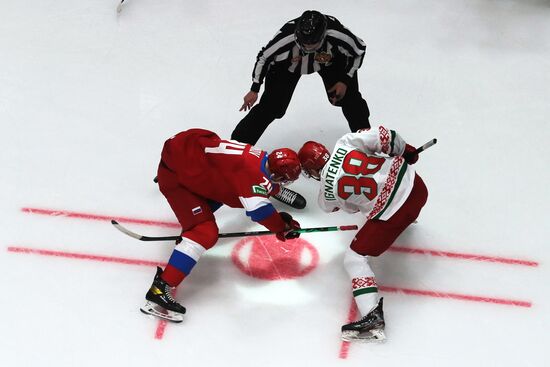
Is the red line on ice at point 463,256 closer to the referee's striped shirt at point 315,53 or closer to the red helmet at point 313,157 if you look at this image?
the red helmet at point 313,157

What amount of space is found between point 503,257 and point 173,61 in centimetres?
266

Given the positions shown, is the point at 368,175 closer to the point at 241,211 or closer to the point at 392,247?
the point at 392,247

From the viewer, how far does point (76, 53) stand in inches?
244

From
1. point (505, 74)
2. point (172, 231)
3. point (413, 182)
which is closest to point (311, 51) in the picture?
point (413, 182)

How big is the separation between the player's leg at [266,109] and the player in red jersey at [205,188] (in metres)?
0.49

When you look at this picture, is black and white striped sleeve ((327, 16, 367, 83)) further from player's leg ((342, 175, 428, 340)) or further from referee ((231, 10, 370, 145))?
player's leg ((342, 175, 428, 340))

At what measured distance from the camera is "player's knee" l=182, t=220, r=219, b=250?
187 inches

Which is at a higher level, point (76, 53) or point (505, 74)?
point (505, 74)

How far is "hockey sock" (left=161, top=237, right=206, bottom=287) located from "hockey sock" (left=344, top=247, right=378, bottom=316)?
86 centimetres

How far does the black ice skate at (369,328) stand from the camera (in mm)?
4590

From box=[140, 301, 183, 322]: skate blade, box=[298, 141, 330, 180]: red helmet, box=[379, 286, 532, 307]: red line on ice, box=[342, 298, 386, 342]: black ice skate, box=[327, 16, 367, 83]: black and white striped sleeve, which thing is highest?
box=[327, 16, 367, 83]: black and white striped sleeve

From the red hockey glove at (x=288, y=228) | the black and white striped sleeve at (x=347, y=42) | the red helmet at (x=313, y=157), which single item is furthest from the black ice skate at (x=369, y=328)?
the black and white striped sleeve at (x=347, y=42)

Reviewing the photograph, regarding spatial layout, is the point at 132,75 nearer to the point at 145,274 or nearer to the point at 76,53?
the point at 76,53

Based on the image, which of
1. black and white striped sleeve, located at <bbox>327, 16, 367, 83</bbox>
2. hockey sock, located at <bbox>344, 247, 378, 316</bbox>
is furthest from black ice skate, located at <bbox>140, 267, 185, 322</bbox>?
black and white striped sleeve, located at <bbox>327, 16, 367, 83</bbox>
